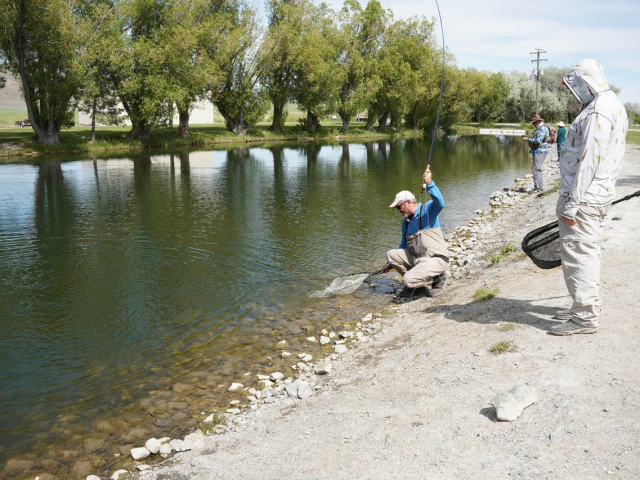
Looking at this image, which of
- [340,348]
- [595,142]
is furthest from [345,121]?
[595,142]

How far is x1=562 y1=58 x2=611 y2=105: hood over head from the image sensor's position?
743cm

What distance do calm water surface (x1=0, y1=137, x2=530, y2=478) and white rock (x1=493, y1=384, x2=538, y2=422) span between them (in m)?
4.10

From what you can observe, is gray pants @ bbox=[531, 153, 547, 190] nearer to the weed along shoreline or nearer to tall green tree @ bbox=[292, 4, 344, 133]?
the weed along shoreline

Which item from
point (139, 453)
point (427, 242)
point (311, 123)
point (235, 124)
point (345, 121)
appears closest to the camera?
point (139, 453)

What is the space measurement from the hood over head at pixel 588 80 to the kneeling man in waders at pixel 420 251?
4204 mm

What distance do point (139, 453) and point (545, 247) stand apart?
714 centimetres

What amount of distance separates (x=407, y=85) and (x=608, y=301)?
8228 centimetres

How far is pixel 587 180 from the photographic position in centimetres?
729

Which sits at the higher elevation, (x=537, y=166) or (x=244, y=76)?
(x=244, y=76)

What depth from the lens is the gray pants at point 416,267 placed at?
11992 millimetres

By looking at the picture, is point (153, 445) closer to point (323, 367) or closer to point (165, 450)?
point (165, 450)

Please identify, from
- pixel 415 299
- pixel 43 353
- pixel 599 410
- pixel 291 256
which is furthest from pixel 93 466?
pixel 291 256

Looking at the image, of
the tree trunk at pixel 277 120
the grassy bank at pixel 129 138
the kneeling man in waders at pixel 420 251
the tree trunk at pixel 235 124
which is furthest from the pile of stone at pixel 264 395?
the tree trunk at pixel 277 120

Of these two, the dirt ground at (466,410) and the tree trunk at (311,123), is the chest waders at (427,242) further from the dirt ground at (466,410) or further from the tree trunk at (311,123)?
the tree trunk at (311,123)
